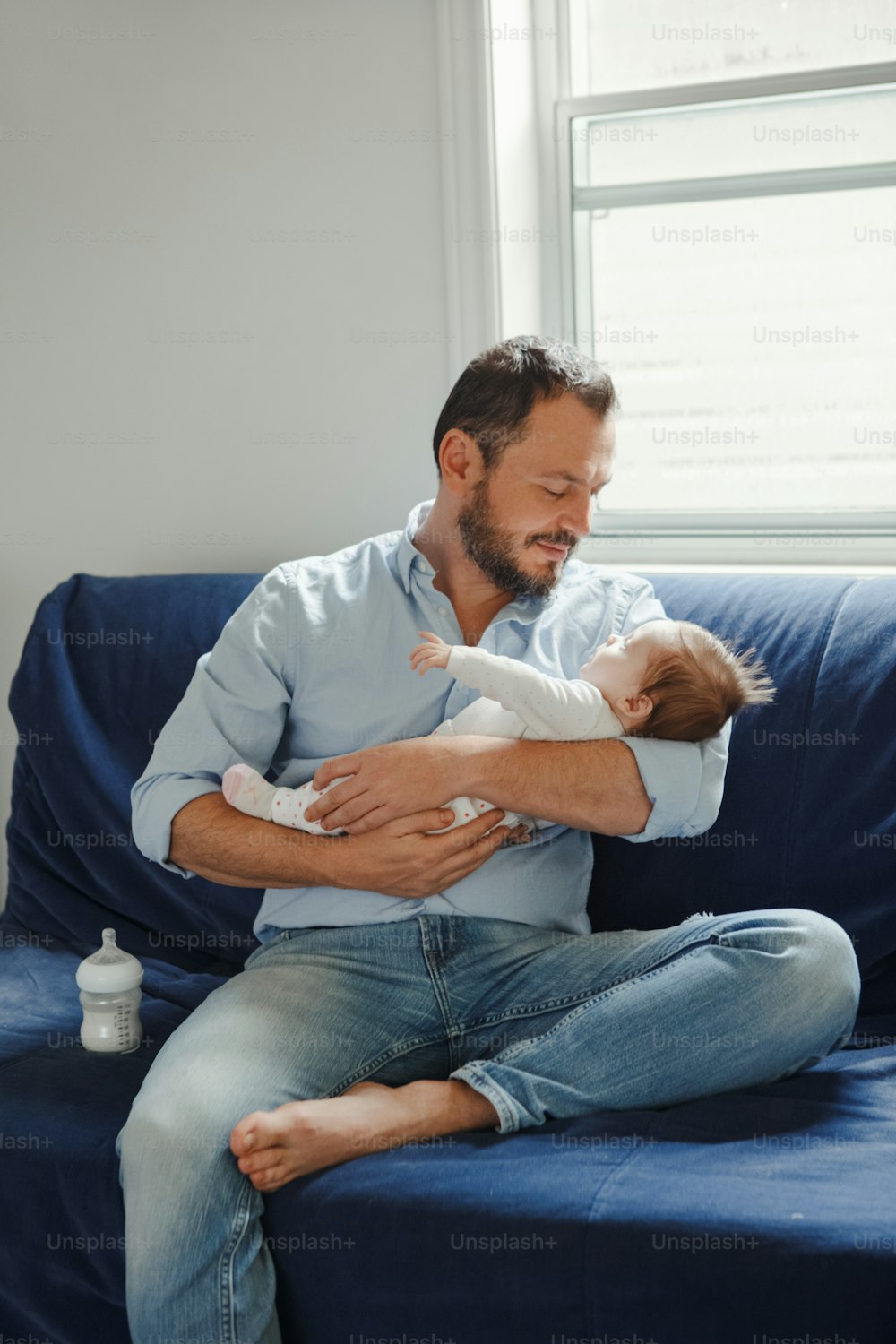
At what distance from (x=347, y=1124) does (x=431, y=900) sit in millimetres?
369

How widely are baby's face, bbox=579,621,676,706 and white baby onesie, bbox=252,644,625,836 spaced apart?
0.07 ft

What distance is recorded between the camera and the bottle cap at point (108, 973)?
76.2 inches

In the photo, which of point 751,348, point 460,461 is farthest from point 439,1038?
point 751,348

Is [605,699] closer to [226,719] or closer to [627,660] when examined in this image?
[627,660]

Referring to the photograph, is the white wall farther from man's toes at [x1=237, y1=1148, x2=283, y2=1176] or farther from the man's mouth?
man's toes at [x1=237, y1=1148, x2=283, y2=1176]

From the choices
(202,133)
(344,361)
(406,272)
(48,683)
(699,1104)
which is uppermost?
(202,133)

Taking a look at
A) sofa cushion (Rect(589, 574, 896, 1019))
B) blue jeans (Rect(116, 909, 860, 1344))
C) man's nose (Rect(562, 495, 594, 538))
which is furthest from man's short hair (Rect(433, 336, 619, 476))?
blue jeans (Rect(116, 909, 860, 1344))

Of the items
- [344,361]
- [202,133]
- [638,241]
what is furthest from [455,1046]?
[202,133]

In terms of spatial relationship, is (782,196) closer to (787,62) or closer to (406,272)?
(787,62)

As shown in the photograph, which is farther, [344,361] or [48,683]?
[344,361]

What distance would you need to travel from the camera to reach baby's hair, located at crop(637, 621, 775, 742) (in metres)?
1.75

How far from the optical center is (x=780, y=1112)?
162cm

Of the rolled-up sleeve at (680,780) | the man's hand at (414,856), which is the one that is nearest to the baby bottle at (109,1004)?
the man's hand at (414,856)

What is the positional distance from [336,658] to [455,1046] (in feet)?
1.88
